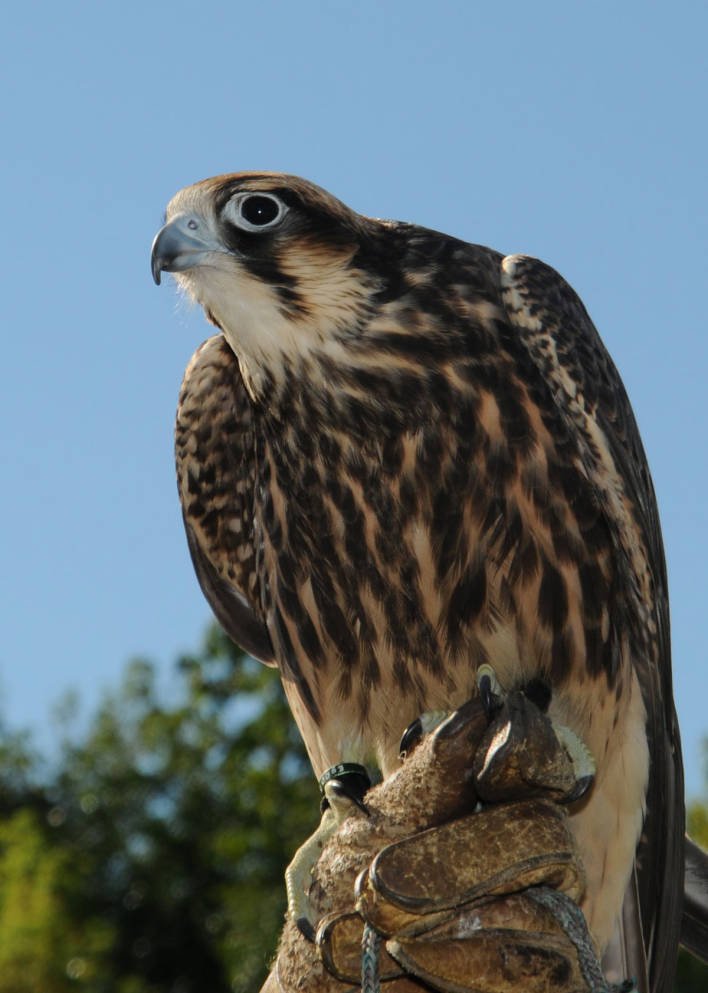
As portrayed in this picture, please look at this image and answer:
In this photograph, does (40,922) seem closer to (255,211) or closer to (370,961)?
(255,211)

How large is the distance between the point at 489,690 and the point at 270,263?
48.7 inches

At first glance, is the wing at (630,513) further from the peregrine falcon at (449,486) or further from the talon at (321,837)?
the talon at (321,837)

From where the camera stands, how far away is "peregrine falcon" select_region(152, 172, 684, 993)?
3.95 meters

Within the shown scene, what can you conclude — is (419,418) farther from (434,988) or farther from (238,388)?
(434,988)

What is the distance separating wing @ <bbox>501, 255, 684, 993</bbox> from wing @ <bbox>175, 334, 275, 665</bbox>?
3.48 ft

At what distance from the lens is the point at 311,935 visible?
348 centimetres

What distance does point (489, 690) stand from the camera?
379cm

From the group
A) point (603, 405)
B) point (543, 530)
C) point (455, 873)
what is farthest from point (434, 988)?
point (603, 405)

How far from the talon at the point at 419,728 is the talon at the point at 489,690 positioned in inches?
5.6

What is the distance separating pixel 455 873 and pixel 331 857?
415mm

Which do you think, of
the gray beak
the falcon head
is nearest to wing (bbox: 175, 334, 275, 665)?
the falcon head

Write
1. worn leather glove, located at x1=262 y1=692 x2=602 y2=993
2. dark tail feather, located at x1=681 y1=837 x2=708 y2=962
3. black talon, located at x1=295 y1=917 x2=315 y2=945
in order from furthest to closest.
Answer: dark tail feather, located at x1=681 y1=837 x2=708 y2=962 < black talon, located at x1=295 y1=917 x2=315 y2=945 < worn leather glove, located at x1=262 y1=692 x2=602 y2=993

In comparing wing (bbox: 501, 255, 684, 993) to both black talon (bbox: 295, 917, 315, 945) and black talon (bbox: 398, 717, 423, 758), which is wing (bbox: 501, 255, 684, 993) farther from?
black talon (bbox: 295, 917, 315, 945)

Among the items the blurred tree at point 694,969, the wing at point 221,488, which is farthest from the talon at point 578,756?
the blurred tree at point 694,969
